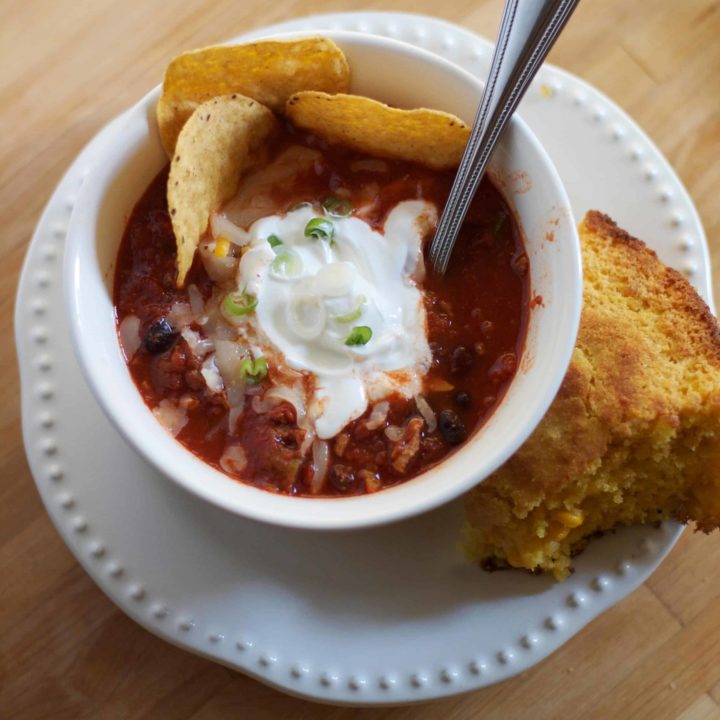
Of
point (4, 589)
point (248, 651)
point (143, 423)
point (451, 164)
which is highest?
point (451, 164)

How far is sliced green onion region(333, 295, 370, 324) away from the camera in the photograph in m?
1.98

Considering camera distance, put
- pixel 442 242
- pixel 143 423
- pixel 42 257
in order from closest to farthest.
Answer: pixel 143 423 → pixel 442 242 → pixel 42 257

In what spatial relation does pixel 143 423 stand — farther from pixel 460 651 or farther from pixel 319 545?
pixel 460 651

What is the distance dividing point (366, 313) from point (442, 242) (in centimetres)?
23

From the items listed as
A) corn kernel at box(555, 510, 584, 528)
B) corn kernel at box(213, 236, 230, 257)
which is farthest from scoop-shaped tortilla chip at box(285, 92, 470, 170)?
corn kernel at box(555, 510, 584, 528)

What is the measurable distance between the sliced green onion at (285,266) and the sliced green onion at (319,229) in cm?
6

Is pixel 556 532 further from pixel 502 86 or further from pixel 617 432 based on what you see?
pixel 502 86

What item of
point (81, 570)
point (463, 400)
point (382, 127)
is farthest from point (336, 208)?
point (81, 570)

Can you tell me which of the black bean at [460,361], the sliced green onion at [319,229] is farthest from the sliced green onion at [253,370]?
the black bean at [460,361]

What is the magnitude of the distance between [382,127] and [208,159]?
0.38 m

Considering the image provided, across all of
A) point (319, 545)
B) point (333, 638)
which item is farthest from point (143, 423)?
point (333, 638)

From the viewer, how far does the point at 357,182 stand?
6.94ft

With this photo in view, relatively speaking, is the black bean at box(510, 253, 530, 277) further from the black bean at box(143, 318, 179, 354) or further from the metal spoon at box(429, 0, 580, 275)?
the black bean at box(143, 318, 179, 354)

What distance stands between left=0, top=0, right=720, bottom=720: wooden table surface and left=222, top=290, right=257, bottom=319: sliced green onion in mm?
737
